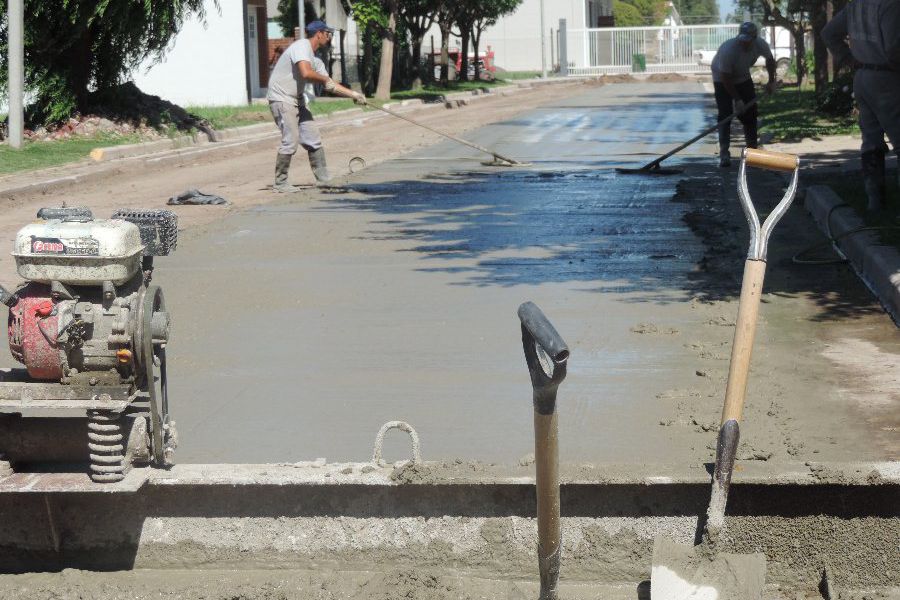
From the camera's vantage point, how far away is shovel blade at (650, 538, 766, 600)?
365 cm

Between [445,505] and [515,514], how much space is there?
0.73ft

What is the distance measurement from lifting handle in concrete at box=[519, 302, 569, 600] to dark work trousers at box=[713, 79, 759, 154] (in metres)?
12.3

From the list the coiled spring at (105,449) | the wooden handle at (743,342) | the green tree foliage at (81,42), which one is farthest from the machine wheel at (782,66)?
the coiled spring at (105,449)

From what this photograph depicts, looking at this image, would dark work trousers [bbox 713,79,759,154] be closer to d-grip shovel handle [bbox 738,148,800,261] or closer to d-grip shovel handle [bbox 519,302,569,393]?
d-grip shovel handle [bbox 738,148,800,261]

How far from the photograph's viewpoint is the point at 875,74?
966 cm

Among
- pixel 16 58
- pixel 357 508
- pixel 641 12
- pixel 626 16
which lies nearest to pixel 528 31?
pixel 626 16

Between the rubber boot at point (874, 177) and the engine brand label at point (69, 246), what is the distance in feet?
24.1

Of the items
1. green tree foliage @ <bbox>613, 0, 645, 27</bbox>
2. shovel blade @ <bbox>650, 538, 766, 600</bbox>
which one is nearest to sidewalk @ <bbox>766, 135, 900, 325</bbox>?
shovel blade @ <bbox>650, 538, 766, 600</bbox>

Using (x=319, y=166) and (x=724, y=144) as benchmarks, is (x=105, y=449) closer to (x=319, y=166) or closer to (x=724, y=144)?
(x=319, y=166)

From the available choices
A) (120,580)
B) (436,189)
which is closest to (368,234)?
(436,189)

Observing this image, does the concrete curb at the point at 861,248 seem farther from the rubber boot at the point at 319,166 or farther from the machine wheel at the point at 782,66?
the machine wheel at the point at 782,66

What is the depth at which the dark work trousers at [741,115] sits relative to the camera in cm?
1533

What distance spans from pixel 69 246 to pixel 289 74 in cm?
1050

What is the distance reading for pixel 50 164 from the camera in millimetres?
18766
